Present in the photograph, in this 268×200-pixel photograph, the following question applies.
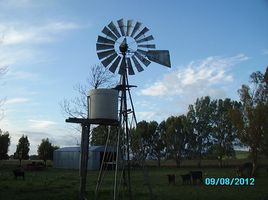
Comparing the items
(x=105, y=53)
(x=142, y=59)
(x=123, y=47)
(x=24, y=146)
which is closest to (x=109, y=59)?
(x=105, y=53)

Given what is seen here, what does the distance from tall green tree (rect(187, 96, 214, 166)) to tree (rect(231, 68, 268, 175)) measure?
121ft

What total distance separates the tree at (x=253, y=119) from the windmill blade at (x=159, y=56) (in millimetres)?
19599

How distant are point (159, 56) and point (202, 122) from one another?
6065 cm

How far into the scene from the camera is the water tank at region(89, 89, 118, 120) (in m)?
12.5

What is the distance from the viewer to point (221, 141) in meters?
69.6

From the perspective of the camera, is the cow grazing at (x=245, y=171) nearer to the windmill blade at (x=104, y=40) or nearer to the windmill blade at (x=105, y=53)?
the windmill blade at (x=105, y=53)

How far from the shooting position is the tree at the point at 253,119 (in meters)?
32.1

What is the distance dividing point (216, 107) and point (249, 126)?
39732 mm

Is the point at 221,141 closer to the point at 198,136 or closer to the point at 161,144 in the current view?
the point at 198,136

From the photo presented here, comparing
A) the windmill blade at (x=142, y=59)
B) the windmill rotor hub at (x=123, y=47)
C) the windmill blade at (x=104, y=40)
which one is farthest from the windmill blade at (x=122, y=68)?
the windmill blade at (x=104, y=40)

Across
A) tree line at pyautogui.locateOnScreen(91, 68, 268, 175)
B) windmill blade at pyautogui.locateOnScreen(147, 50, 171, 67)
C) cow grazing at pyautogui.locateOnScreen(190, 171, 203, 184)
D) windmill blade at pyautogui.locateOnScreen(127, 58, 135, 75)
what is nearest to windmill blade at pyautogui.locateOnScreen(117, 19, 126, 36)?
windmill blade at pyautogui.locateOnScreen(127, 58, 135, 75)

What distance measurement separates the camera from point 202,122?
73.2 m

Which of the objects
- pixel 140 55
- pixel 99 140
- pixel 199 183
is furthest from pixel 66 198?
pixel 99 140

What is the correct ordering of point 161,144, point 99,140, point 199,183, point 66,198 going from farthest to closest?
point 161,144
point 99,140
point 199,183
point 66,198
